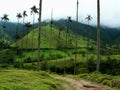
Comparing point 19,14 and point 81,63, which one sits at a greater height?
point 19,14

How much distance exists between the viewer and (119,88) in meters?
35.1

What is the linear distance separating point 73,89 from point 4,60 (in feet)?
543

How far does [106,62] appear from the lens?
172875mm

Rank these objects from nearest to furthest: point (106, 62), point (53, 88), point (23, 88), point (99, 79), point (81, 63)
→ point (23, 88), point (53, 88), point (99, 79), point (106, 62), point (81, 63)

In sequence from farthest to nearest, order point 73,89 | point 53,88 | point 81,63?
point 81,63, point 73,89, point 53,88

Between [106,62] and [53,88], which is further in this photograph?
[106,62]

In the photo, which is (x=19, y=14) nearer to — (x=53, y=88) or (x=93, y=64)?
(x=93, y=64)

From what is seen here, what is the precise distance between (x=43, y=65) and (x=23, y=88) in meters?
136

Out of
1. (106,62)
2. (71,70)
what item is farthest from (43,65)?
(106,62)

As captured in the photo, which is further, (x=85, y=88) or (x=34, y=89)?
(x=85, y=88)

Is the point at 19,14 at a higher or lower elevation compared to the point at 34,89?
higher

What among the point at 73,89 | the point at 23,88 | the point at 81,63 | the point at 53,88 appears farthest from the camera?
the point at 81,63

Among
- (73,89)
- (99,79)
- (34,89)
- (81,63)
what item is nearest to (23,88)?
(34,89)

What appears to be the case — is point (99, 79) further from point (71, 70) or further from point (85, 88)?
point (71, 70)
